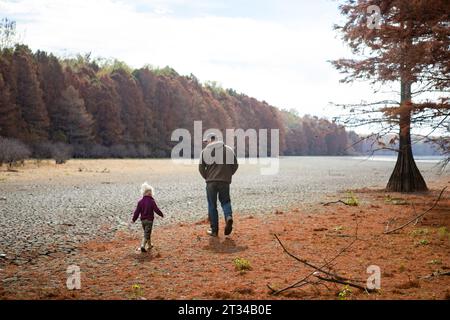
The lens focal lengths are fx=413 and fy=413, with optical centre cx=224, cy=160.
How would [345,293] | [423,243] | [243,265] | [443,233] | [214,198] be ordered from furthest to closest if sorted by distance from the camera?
[214,198], [443,233], [423,243], [243,265], [345,293]

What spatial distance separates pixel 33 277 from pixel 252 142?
84642 millimetres

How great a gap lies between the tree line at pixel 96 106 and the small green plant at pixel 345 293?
23.9 metres

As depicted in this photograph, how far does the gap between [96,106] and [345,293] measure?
59.6m

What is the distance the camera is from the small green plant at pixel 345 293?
4695mm

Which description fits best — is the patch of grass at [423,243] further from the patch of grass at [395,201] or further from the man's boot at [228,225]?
the patch of grass at [395,201]

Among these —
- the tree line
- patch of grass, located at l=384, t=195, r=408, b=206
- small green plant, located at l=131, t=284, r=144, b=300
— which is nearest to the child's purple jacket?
small green plant, located at l=131, t=284, r=144, b=300

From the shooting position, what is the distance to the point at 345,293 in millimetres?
4762

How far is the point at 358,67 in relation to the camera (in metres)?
15.4

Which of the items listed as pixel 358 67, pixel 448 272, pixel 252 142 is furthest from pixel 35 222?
pixel 252 142

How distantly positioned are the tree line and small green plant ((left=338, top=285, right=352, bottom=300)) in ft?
78.3

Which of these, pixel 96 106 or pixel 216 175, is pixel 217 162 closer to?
pixel 216 175

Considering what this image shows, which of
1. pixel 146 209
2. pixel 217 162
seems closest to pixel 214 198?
pixel 217 162

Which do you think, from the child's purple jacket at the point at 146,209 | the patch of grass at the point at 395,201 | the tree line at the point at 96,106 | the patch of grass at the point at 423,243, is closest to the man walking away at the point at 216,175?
the child's purple jacket at the point at 146,209
